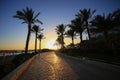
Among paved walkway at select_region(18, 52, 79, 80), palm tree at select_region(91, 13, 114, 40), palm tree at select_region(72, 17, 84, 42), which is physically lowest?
paved walkway at select_region(18, 52, 79, 80)

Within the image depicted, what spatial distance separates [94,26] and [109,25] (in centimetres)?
339

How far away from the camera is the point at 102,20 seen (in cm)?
2838

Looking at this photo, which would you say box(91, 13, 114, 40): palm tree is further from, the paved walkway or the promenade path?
the paved walkway

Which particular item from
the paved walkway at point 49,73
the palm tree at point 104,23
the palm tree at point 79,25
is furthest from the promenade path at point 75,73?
the palm tree at point 79,25

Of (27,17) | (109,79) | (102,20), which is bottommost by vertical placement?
(109,79)

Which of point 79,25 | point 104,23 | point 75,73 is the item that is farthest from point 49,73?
point 79,25

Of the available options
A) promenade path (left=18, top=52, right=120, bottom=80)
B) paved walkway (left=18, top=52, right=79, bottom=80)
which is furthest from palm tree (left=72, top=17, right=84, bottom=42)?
paved walkway (left=18, top=52, right=79, bottom=80)

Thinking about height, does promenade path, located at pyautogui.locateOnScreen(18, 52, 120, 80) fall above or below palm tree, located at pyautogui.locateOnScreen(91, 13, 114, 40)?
below

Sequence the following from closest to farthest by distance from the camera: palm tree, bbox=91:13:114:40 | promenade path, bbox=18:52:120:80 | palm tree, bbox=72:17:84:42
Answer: promenade path, bbox=18:52:120:80
palm tree, bbox=91:13:114:40
palm tree, bbox=72:17:84:42

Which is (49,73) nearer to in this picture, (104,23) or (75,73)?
(75,73)

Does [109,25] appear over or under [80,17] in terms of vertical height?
under

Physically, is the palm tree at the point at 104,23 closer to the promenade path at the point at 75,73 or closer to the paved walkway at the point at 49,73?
the promenade path at the point at 75,73

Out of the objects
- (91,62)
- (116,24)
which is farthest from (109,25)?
(91,62)

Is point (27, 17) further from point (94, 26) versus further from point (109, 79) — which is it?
point (109, 79)
